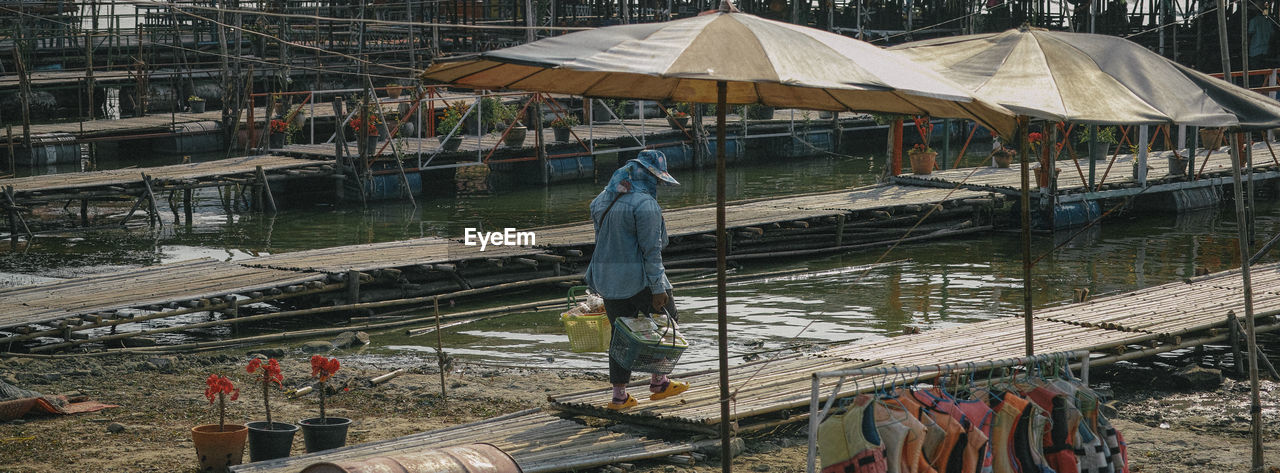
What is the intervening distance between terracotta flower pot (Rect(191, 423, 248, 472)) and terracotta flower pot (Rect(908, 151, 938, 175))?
1591cm

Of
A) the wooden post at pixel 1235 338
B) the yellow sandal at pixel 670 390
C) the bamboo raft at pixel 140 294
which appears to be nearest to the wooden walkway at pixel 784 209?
the bamboo raft at pixel 140 294

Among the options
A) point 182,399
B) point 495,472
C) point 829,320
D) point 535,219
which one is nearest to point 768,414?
point 495,472

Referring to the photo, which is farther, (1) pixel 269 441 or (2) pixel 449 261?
(2) pixel 449 261

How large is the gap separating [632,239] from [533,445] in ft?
4.57

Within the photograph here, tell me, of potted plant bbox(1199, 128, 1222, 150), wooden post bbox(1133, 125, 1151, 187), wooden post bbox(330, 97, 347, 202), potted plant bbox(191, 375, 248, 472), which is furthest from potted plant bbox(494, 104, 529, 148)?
potted plant bbox(191, 375, 248, 472)

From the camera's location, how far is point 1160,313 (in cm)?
1085

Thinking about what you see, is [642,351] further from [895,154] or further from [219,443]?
[895,154]

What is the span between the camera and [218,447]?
24.2 ft

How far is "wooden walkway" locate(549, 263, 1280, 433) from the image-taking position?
8055mm

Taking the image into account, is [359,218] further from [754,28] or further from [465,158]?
[754,28]

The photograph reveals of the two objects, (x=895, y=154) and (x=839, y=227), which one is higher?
(x=895, y=154)

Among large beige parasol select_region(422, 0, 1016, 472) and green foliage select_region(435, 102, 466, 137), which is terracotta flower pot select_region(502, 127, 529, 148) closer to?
green foliage select_region(435, 102, 466, 137)

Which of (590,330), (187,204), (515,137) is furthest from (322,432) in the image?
(515,137)

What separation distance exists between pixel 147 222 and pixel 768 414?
16167mm
